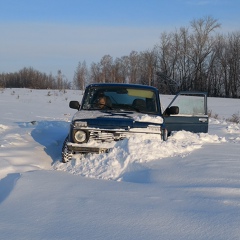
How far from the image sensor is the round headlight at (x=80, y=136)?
6257 millimetres

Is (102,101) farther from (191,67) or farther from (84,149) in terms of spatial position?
(191,67)

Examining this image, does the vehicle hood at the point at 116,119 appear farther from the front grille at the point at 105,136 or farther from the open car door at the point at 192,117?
the open car door at the point at 192,117

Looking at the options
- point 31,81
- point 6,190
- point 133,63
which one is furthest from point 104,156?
point 31,81

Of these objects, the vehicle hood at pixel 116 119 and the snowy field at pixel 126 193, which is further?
the vehicle hood at pixel 116 119

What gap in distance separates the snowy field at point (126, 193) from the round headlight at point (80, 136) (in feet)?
0.99

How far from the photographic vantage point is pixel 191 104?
9234 mm

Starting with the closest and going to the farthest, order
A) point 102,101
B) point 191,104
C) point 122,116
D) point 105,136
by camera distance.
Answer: point 105,136
point 122,116
point 102,101
point 191,104

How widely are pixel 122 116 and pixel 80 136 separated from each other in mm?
879

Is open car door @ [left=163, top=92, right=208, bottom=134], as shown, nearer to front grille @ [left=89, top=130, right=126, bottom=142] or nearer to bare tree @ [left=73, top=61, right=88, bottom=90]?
front grille @ [left=89, top=130, right=126, bottom=142]

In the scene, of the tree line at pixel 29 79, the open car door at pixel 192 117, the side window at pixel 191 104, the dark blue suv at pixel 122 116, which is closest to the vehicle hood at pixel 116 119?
the dark blue suv at pixel 122 116

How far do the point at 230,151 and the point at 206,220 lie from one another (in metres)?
4.10

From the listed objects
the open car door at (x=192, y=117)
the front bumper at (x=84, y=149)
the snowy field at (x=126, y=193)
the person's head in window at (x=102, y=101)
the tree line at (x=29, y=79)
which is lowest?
the snowy field at (x=126, y=193)

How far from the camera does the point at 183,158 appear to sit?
20.0ft

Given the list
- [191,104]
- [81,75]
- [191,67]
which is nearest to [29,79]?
[81,75]
